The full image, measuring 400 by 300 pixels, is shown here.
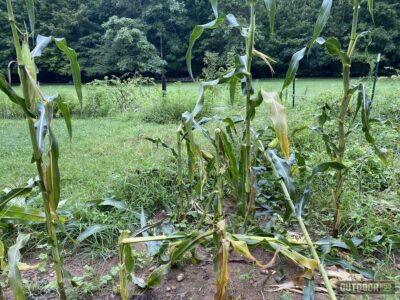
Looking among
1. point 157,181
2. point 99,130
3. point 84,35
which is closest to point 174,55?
point 84,35

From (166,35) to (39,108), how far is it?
93.7 feet

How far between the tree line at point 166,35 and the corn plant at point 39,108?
2105cm

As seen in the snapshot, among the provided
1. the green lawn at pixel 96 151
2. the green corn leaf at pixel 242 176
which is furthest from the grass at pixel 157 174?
the green corn leaf at pixel 242 176

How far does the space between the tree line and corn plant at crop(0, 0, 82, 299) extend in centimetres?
2105

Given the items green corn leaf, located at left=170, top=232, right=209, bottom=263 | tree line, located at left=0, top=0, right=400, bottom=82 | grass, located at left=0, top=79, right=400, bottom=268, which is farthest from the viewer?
tree line, located at left=0, top=0, right=400, bottom=82

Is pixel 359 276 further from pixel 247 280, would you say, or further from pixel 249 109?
pixel 249 109

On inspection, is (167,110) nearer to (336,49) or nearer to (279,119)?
(336,49)

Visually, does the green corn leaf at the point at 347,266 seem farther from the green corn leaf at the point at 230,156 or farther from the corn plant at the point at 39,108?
the corn plant at the point at 39,108

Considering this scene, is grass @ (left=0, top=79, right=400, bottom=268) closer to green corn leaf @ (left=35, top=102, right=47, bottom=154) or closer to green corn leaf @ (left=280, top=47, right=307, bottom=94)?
green corn leaf @ (left=280, top=47, right=307, bottom=94)

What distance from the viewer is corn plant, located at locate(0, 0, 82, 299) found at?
1.05 metres

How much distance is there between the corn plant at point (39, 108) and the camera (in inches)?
41.4

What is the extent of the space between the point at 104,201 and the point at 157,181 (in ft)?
2.20

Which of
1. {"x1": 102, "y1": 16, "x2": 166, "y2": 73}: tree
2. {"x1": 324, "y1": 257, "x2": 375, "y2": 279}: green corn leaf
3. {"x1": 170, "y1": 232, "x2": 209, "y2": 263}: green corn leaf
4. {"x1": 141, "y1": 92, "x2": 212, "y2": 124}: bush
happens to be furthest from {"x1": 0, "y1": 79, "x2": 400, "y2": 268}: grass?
{"x1": 102, "y1": 16, "x2": 166, "y2": 73}: tree

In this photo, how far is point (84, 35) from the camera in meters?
27.9
